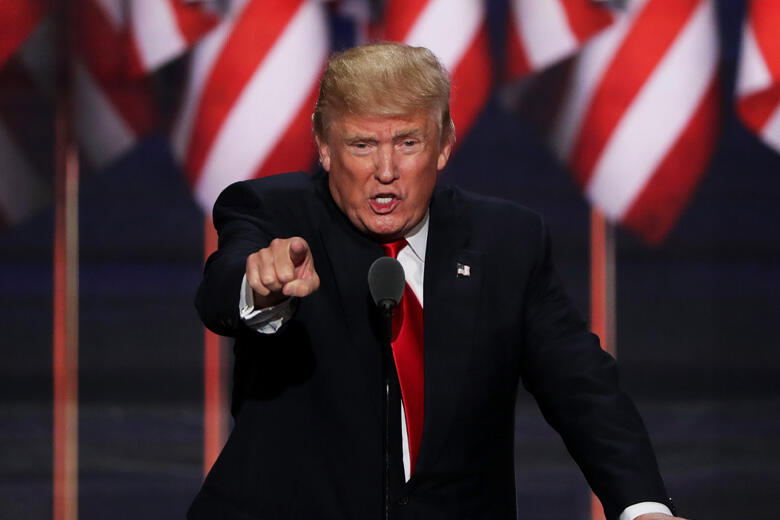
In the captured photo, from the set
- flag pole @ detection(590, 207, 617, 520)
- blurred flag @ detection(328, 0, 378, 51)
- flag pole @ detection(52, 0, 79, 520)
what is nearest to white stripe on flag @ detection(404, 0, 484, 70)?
blurred flag @ detection(328, 0, 378, 51)

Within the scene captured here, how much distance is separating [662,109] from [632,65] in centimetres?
19

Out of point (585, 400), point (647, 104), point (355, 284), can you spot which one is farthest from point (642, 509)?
point (647, 104)

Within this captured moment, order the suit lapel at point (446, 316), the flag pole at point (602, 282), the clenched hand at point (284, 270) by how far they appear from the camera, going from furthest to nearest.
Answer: the flag pole at point (602, 282), the suit lapel at point (446, 316), the clenched hand at point (284, 270)

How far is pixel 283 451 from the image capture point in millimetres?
1390

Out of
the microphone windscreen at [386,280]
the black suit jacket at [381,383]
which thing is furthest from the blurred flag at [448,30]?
the microphone windscreen at [386,280]

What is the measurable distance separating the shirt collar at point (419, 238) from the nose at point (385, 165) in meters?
0.12

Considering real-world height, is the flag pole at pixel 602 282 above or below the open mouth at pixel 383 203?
below

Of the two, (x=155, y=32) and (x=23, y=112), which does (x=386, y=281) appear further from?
(x=23, y=112)

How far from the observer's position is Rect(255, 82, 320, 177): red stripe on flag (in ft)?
13.3

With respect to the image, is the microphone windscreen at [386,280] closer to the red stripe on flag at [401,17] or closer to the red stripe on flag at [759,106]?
the red stripe on flag at [401,17]

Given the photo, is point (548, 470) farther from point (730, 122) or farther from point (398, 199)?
point (398, 199)

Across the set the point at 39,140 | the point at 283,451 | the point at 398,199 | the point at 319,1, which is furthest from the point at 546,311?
the point at 39,140

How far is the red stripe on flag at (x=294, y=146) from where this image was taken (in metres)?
4.05

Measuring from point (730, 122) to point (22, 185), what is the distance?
265cm
